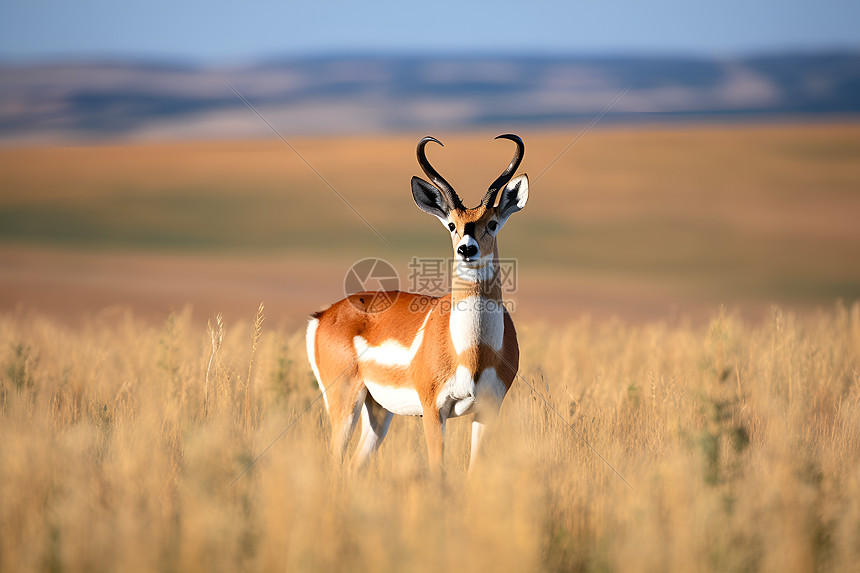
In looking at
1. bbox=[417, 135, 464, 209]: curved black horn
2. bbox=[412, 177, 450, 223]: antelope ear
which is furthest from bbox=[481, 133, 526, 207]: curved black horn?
bbox=[412, 177, 450, 223]: antelope ear

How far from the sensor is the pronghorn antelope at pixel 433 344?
260 inches

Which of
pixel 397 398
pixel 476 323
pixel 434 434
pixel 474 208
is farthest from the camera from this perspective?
pixel 397 398

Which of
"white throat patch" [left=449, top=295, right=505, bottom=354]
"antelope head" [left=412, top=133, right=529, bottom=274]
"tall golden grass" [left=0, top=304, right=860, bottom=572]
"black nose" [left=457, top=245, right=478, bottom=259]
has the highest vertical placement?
"antelope head" [left=412, top=133, right=529, bottom=274]

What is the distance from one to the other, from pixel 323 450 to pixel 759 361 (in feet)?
19.3

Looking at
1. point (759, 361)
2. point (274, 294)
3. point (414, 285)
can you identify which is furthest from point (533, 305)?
point (759, 361)

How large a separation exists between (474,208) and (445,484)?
2618 millimetres

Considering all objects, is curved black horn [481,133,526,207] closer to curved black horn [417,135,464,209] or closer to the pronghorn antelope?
the pronghorn antelope

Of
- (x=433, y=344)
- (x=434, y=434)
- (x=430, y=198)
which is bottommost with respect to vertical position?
(x=434, y=434)

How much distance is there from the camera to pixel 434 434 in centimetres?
652

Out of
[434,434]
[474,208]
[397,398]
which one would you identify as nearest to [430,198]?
[474,208]

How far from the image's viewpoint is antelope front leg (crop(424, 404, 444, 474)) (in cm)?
645

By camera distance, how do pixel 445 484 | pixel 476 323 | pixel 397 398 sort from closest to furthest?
pixel 445 484, pixel 476 323, pixel 397 398

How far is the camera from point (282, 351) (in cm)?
1001

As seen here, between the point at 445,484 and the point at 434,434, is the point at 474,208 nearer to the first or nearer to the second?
the point at 434,434
